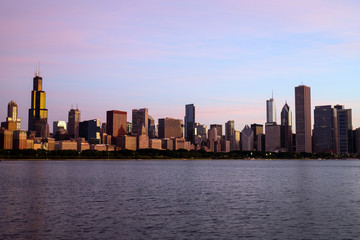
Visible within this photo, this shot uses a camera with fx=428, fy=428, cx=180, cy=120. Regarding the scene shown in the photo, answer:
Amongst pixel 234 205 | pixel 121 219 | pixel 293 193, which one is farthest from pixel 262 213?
pixel 293 193

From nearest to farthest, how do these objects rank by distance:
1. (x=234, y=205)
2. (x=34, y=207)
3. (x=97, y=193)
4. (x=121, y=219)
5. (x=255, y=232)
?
(x=255, y=232) < (x=121, y=219) < (x=34, y=207) < (x=234, y=205) < (x=97, y=193)

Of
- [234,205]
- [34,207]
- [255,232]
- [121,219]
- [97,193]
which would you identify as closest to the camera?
[255,232]

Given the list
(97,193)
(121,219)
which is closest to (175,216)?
(121,219)

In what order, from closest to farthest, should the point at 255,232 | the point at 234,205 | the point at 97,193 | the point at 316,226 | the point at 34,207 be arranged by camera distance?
the point at 255,232 → the point at 316,226 → the point at 34,207 → the point at 234,205 → the point at 97,193

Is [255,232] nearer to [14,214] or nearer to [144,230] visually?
[144,230]

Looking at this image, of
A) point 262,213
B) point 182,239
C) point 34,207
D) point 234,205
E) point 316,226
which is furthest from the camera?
point 234,205

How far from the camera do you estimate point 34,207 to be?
204 ft

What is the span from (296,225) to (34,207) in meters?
36.9

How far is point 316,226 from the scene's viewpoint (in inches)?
1918

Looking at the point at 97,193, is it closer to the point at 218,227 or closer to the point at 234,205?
the point at 234,205

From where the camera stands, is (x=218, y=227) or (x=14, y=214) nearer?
(x=218, y=227)

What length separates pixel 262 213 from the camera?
58062 millimetres

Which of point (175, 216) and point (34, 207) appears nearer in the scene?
point (175, 216)

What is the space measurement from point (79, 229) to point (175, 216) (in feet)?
45.5
